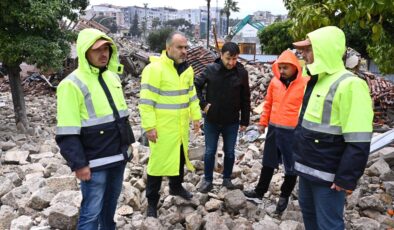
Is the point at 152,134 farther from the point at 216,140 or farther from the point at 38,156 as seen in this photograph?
the point at 38,156

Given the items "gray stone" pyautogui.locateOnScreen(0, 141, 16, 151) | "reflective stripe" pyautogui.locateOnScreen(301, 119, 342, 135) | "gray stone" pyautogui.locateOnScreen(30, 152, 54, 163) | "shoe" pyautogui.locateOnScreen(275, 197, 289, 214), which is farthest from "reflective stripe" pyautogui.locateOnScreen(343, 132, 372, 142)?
"gray stone" pyautogui.locateOnScreen(0, 141, 16, 151)

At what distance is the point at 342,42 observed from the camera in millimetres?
2695


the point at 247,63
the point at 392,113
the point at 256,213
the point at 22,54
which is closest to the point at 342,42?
the point at 256,213

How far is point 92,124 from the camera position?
2.94m

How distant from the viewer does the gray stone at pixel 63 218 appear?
3.77 m

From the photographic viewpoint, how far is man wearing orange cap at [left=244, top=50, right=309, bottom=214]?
157 inches

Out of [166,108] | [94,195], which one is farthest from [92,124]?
[166,108]

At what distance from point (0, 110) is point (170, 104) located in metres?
11.3

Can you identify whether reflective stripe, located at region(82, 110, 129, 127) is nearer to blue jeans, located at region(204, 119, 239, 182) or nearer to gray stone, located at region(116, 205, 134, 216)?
gray stone, located at region(116, 205, 134, 216)

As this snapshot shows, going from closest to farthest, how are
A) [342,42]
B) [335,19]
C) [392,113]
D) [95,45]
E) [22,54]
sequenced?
[342,42]
[95,45]
[335,19]
[22,54]
[392,113]

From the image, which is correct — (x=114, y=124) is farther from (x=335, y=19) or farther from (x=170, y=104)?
(x=335, y=19)

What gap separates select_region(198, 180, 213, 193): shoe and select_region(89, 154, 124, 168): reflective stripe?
1798 mm

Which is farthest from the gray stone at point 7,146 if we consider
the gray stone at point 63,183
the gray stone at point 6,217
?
the gray stone at point 6,217

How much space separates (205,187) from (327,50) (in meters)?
2.60
